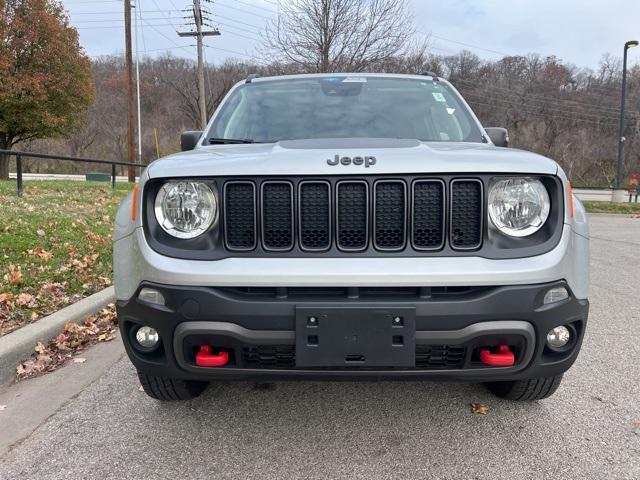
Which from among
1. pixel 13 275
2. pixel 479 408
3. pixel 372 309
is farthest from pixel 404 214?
pixel 13 275

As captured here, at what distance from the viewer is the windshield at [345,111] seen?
3.09 metres

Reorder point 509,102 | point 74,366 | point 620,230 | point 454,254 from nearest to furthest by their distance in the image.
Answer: point 454,254 → point 74,366 → point 620,230 → point 509,102

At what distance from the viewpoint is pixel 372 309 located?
6.35 feet

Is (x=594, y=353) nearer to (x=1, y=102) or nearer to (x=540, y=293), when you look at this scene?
(x=540, y=293)

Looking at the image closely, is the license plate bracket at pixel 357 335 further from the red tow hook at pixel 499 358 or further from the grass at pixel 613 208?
the grass at pixel 613 208

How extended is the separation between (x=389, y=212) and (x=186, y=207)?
2.87 feet

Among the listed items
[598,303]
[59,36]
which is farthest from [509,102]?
[598,303]

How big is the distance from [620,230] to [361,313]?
1274cm

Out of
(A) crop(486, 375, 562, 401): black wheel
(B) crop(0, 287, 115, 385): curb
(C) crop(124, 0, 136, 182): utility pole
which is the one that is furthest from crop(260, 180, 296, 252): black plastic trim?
(C) crop(124, 0, 136, 182): utility pole

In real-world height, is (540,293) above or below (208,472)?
above

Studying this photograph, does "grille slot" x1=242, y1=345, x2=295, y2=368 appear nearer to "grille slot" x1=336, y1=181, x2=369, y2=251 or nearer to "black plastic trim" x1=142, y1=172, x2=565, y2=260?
"black plastic trim" x1=142, y1=172, x2=565, y2=260

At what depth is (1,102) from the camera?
2180 cm

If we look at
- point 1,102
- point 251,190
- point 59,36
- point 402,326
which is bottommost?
point 402,326

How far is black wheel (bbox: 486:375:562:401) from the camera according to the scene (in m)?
2.53
